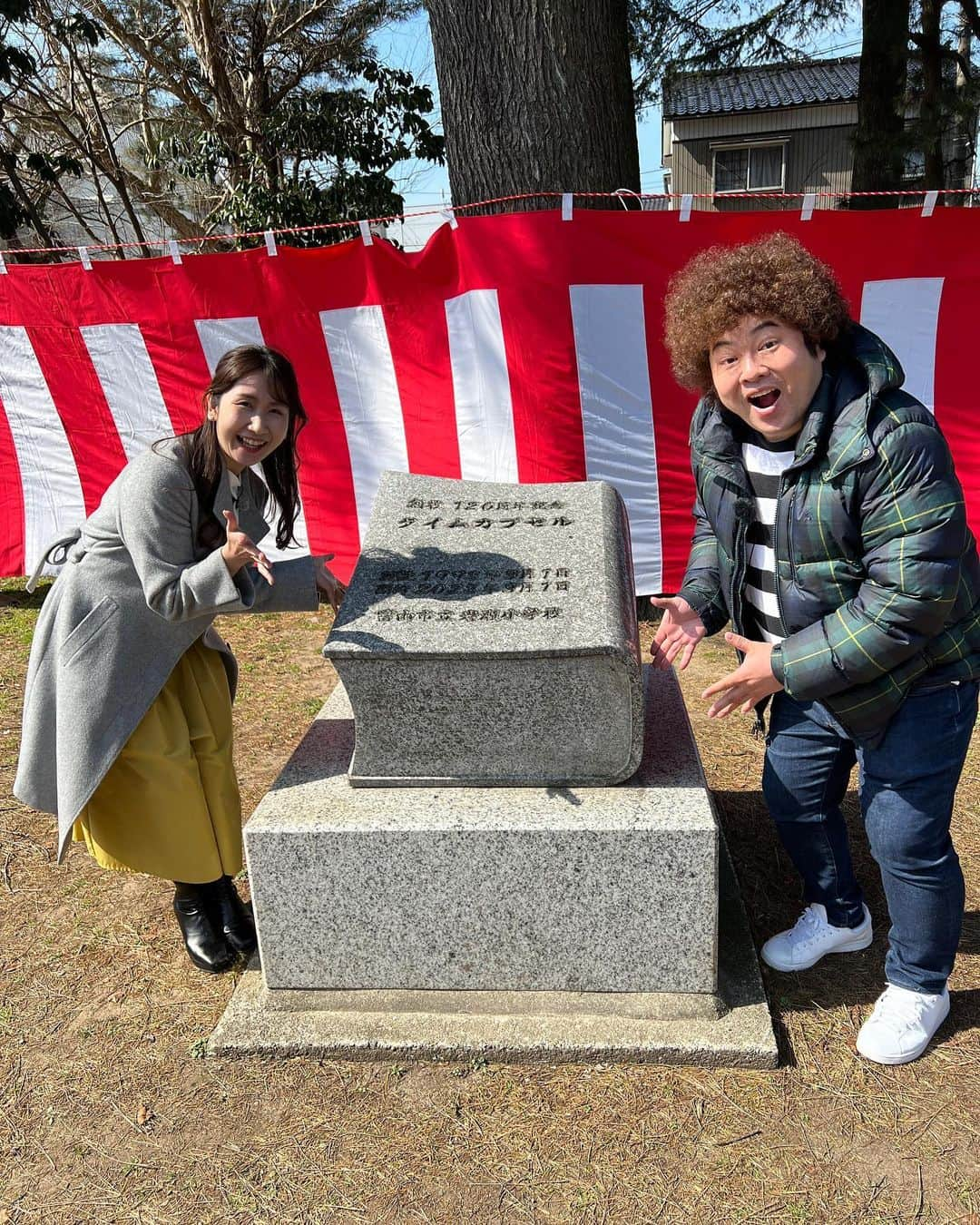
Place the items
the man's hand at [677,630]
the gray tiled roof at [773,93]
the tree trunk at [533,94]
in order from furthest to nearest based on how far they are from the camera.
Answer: the gray tiled roof at [773,93], the tree trunk at [533,94], the man's hand at [677,630]

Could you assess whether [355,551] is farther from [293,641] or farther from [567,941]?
[567,941]

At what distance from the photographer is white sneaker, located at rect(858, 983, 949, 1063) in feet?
6.67

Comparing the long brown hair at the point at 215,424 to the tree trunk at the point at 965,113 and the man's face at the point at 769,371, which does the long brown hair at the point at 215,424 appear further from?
the tree trunk at the point at 965,113

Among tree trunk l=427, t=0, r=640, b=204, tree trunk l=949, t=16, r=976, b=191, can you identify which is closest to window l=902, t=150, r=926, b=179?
tree trunk l=949, t=16, r=976, b=191

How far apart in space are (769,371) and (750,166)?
2358cm

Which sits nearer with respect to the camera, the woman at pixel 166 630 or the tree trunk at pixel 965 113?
the woman at pixel 166 630

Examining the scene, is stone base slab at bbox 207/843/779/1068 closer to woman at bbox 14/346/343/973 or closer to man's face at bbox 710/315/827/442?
woman at bbox 14/346/343/973

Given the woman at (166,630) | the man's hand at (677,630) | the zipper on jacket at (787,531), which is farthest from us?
the man's hand at (677,630)

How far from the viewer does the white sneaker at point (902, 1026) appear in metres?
2.03

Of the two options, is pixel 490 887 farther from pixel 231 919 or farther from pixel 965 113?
pixel 965 113

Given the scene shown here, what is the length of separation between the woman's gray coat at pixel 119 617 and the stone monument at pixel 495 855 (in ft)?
1.09

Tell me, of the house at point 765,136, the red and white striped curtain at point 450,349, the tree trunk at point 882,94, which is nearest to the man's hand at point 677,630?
the red and white striped curtain at point 450,349

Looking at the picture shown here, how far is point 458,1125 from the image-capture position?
1937mm

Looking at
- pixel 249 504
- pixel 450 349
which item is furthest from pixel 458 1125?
pixel 450 349
